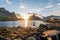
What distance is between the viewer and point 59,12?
3326 millimetres

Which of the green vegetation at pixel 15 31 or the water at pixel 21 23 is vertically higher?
the water at pixel 21 23

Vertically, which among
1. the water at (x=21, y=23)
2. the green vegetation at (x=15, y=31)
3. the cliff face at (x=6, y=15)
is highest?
the cliff face at (x=6, y=15)

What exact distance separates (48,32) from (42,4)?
0.81m

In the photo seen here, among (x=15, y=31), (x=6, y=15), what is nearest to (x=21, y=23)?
(x=15, y=31)

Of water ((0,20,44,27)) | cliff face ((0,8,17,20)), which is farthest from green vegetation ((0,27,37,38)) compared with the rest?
cliff face ((0,8,17,20))

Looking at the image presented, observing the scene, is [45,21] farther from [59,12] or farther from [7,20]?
[7,20]

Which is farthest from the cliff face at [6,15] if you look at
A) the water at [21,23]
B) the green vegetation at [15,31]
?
the green vegetation at [15,31]

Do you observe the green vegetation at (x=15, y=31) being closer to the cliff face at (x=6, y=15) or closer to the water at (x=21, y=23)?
the water at (x=21, y=23)

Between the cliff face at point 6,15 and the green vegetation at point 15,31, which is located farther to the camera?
the cliff face at point 6,15

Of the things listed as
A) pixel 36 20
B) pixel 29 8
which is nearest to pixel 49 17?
pixel 36 20

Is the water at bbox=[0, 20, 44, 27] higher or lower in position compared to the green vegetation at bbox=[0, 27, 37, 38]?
higher

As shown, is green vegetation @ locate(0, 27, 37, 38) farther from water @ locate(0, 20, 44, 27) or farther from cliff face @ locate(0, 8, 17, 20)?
cliff face @ locate(0, 8, 17, 20)

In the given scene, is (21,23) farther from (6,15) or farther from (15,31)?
(6,15)

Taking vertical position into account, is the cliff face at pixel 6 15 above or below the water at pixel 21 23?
above
